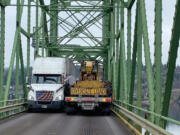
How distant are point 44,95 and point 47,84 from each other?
3.72 ft

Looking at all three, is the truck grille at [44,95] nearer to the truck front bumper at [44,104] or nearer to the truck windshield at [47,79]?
the truck front bumper at [44,104]

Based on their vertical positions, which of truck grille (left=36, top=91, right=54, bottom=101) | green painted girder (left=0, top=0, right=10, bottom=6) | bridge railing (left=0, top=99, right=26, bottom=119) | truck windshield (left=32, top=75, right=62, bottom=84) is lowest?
bridge railing (left=0, top=99, right=26, bottom=119)

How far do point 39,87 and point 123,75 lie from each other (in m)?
5.28

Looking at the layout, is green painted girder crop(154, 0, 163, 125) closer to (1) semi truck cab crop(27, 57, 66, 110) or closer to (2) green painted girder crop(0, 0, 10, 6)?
(1) semi truck cab crop(27, 57, 66, 110)

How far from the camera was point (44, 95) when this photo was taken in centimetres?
2436

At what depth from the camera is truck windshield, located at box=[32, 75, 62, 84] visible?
25609mm

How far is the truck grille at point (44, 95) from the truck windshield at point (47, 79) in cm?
136

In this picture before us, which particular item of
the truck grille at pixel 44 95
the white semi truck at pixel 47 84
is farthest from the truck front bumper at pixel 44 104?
the truck grille at pixel 44 95

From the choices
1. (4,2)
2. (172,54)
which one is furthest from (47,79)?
(172,54)

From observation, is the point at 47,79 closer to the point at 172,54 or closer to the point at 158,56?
the point at 158,56

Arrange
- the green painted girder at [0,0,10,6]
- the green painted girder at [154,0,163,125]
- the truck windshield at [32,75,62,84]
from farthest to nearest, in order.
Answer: the truck windshield at [32,75,62,84]
the green painted girder at [0,0,10,6]
the green painted girder at [154,0,163,125]

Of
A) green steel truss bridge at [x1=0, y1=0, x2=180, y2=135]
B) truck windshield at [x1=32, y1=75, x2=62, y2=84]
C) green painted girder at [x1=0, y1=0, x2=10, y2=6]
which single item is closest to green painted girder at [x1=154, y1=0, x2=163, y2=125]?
green steel truss bridge at [x1=0, y1=0, x2=180, y2=135]

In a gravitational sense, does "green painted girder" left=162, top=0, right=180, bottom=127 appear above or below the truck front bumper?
above

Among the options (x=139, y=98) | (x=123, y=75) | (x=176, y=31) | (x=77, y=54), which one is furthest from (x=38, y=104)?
(x=77, y=54)
